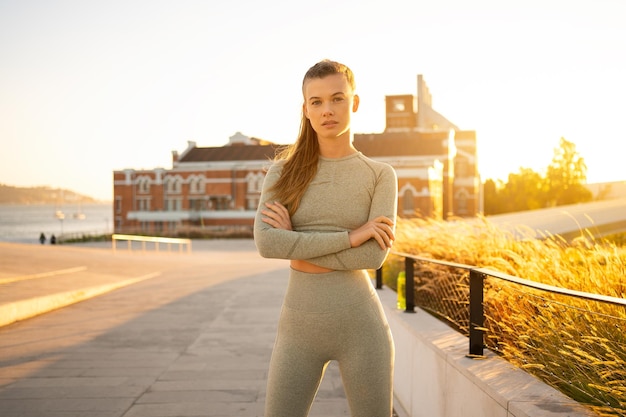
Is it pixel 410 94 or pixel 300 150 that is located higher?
pixel 410 94

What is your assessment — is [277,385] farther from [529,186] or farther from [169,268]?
[529,186]

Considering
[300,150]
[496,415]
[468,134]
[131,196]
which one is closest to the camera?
[300,150]

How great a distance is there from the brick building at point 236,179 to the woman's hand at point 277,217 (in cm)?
4353

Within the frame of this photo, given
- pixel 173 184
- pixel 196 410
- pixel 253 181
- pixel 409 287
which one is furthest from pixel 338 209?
pixel 173 184

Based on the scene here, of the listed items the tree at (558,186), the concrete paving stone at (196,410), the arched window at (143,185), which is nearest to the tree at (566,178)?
the tree at (558,186)

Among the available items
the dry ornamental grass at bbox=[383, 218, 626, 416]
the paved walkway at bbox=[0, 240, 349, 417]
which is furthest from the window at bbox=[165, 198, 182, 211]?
the dry ornamental grass at bbox=[383, 218, 626, 416]

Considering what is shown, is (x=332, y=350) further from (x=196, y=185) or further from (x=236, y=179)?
(x=196, y=185)

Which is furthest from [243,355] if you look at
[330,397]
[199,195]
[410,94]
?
[410,94]

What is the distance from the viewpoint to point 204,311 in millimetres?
9102

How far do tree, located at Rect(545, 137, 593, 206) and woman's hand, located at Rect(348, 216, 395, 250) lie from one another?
57866mm

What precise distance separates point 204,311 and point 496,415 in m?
7.13

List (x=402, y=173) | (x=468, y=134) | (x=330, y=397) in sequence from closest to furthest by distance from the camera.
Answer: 1. (x=330, y=397)
2. (x=402, y=173)
3. (x=468, y=134)

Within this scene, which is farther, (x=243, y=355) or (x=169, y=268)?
(x=169, y=268)

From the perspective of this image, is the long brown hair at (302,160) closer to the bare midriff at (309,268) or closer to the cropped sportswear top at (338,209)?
the cropped sportswear top at (338,209)
